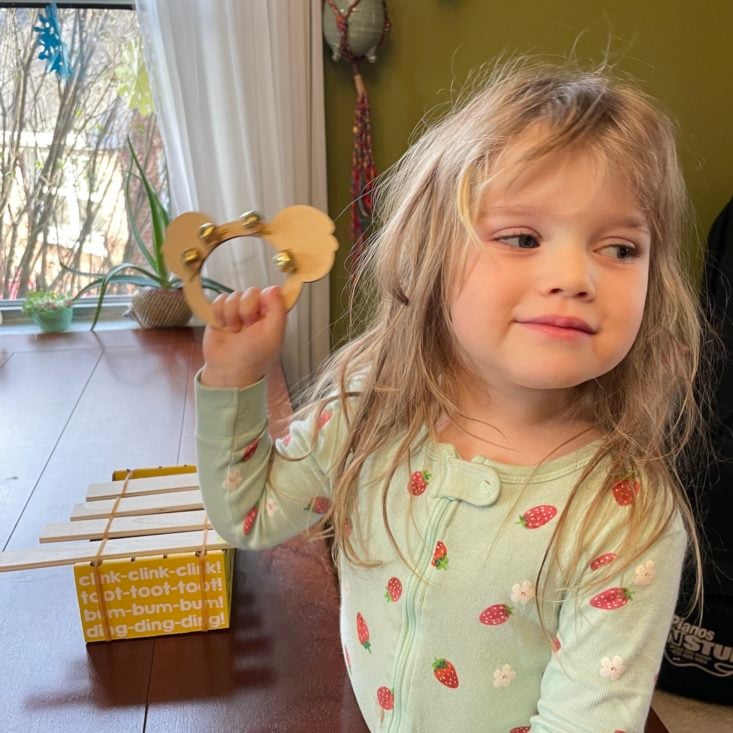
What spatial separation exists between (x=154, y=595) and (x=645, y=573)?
500 mm

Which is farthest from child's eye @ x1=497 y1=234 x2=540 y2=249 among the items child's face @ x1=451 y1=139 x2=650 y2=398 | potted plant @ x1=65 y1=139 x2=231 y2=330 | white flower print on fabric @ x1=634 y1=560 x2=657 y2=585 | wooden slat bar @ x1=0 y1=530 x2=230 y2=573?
potted plant @ x1=65 y1=139 x2=231 y2=330

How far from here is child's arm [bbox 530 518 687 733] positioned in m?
0.57

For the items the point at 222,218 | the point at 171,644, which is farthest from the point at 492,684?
the point at 222,218

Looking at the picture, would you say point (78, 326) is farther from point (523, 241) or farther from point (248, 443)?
point (523, 241)

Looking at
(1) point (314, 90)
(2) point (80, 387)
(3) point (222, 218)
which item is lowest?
(2) point (80, 387)

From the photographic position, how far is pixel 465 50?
1.97 m

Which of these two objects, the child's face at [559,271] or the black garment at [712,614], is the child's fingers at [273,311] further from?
the black garment at [712,614]

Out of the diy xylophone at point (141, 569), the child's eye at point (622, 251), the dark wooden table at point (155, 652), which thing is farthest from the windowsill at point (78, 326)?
the child's eye at point (622, 251)

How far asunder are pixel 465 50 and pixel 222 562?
5.39 feet

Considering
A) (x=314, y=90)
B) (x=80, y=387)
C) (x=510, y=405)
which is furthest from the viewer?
(x=314, y=90)

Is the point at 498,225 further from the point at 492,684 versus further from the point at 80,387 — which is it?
the point at 80,387

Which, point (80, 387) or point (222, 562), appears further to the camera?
point (80, 387)

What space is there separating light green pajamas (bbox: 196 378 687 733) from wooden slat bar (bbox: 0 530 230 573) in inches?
3.0

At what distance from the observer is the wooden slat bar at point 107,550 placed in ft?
2.53
